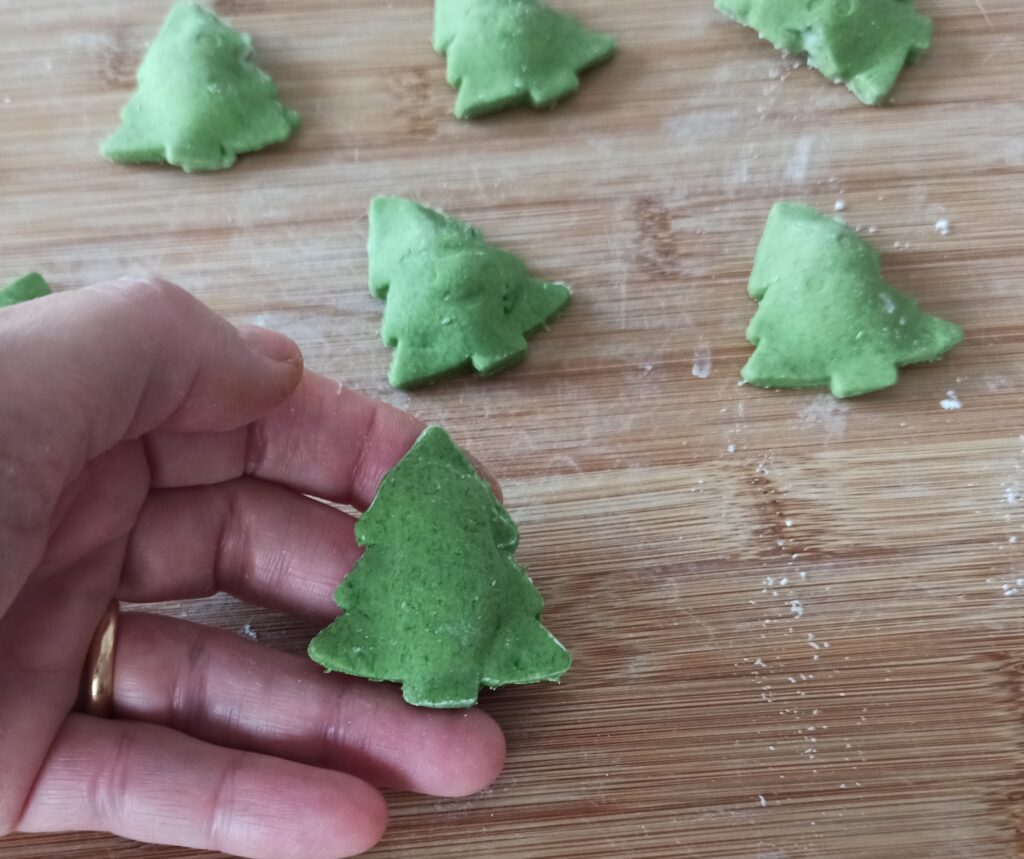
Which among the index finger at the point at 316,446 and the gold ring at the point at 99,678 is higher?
the index finger at the point at 316,446

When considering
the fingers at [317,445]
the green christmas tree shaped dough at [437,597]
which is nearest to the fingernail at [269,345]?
the fingers at [317,445]

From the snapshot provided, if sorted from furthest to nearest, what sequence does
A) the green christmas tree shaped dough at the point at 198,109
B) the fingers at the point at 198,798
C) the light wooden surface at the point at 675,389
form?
1. the green christmas tree shaped dough at the point at 198,109
2. the light wooden surface at the point at 675,389
3. the fingers at the point at 198,798

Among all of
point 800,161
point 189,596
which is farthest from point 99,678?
point 800,161

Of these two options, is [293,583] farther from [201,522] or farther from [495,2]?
[495,2]

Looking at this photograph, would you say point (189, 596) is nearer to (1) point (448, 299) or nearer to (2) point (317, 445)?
(2) point (317, 445)

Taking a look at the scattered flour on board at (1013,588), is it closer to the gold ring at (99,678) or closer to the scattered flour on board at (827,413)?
the scattered flour on board at (827,413)

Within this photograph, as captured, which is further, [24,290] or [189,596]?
[24,290]
